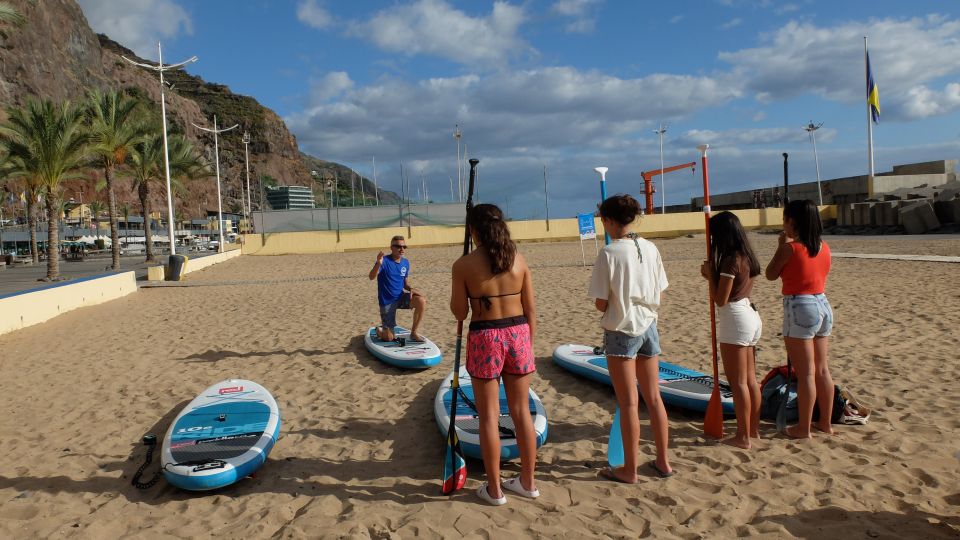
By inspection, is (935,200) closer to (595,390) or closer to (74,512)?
(595,390)

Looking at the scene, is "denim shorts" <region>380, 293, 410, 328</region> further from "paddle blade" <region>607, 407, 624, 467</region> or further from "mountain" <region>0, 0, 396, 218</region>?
"mountain" <region>0, 0, 396, 218</region>

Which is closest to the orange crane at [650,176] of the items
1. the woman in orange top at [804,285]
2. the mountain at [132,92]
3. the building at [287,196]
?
the woman in orange top at [804,285]

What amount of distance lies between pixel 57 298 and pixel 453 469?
12.5 m

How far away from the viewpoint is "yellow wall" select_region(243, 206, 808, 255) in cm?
3500

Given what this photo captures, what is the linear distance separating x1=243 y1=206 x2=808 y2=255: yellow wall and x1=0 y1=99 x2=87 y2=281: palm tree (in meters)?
14.6

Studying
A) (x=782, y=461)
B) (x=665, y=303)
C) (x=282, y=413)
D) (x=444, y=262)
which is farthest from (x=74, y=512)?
(x=444, y=262)

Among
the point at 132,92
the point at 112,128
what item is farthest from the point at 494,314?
the point at 132,92

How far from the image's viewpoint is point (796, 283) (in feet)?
12.9

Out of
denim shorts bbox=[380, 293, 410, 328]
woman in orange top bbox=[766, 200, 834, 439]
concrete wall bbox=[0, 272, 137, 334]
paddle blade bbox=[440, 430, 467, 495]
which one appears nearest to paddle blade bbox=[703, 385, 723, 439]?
woman in orange top bbox=[766, 200, 834, 439]

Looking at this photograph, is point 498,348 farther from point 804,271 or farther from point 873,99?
point 873,99

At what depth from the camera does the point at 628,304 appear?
3404 mm

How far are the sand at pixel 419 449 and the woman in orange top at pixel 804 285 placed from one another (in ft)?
2.18

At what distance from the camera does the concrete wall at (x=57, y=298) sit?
416 inches

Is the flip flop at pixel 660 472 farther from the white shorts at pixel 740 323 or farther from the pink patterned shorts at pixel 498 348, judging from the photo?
the pink patterned shorts at pixel 498 348
